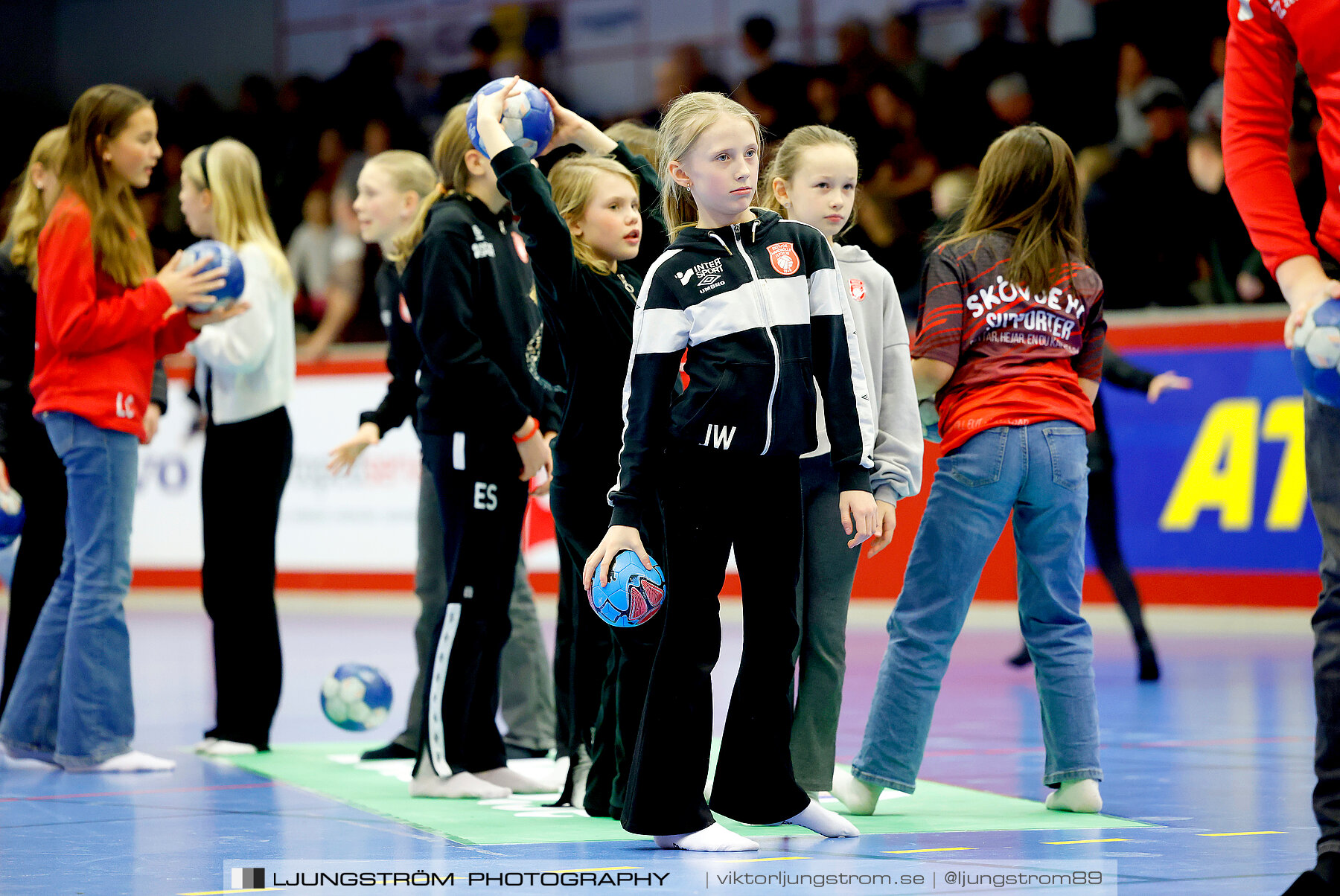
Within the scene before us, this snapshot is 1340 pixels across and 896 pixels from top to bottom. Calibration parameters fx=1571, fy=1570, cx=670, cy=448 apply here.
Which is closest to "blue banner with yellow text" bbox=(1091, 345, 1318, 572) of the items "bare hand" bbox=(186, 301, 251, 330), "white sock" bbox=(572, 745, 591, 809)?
"white sock" bbox=(572, 745, 591, 809)

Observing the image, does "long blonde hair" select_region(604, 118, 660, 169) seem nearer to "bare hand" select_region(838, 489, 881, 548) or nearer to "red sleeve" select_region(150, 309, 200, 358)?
"red sleeve" select_region(150, 309, 200, 358)

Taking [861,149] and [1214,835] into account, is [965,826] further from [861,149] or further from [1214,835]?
[861,149]

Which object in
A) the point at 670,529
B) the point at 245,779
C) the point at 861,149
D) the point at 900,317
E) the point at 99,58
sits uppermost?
the point at 99,58

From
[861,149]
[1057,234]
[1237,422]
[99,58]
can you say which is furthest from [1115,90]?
[99,58]

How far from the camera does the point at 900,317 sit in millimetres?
4582

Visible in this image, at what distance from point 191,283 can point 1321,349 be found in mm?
3795

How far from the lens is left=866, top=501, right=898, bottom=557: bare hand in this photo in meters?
4.04

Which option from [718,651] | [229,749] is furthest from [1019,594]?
[229,749]

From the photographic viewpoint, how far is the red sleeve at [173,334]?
555cm

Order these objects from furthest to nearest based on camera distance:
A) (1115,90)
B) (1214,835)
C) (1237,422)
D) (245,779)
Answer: (1115,90)
(1237,422)
(245,779)
(1214,835)

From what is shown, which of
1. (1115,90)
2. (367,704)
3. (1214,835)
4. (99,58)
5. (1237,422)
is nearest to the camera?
(1214,835)

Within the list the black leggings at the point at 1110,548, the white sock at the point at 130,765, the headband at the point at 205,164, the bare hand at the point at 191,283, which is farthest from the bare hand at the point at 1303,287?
the black leggings at the point at 1110,548

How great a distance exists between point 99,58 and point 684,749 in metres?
17.5

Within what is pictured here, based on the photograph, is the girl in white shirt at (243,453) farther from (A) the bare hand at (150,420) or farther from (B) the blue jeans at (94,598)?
(B) the blue jeans at (94,598)
